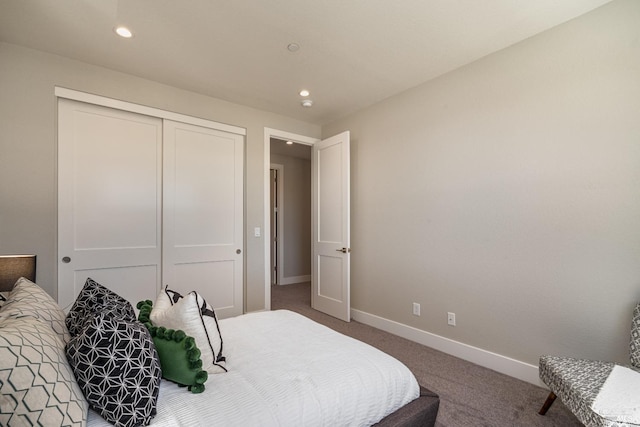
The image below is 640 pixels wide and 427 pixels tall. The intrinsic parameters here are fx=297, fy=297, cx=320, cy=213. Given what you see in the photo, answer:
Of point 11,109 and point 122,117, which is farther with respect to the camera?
point 122,117

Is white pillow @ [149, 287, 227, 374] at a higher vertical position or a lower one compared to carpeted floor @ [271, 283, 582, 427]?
higher

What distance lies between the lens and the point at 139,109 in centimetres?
291

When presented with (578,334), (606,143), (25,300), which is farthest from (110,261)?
(606,143)

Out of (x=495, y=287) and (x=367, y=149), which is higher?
(x=367, y=149)

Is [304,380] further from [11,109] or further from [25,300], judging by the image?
[11,109]

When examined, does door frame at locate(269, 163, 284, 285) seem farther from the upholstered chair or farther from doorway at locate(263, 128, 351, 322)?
the upholstered chair

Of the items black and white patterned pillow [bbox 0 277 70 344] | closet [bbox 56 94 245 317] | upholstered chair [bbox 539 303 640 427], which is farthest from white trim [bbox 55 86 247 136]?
upholstered chair [bbox 539 303 640 427]

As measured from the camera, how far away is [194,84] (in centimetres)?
304

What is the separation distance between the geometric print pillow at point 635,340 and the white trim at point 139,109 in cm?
366

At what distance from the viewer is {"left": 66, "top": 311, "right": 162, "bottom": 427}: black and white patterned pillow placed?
91 cm

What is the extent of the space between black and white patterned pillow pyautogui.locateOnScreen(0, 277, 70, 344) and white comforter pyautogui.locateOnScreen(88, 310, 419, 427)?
0.42m

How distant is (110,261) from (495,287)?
11.2ft

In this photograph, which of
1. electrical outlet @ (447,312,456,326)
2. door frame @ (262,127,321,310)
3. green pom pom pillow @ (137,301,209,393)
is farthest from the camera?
door frame @ (262,127,321,310)

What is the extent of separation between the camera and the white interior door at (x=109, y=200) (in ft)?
8.46
